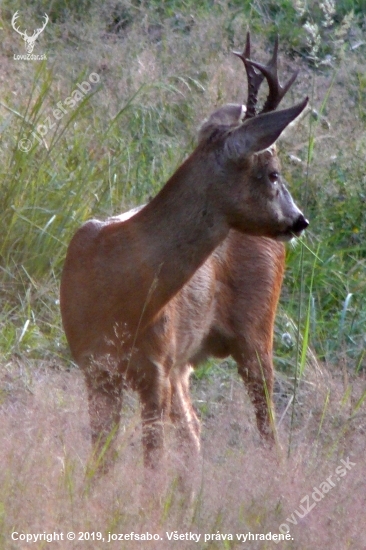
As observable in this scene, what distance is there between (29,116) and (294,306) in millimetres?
1984

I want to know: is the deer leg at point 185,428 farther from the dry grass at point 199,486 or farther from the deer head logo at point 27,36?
the deer head logo at point 27,36

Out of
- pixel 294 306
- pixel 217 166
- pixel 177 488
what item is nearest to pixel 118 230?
pixel 217 166

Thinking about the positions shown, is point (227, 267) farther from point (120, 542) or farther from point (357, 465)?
point (120, 542)

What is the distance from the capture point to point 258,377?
5.66 m

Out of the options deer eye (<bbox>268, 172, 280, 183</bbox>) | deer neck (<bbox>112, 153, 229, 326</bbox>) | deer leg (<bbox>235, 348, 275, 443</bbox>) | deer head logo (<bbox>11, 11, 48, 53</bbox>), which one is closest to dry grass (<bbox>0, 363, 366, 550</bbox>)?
deer neck (<bbox>112, 153, 229, 326</bbox>)

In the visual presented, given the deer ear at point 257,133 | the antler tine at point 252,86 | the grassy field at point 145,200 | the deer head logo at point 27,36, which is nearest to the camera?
the grassy field at point 145,200

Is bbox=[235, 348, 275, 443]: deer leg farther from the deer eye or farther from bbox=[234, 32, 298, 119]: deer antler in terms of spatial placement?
bbox=[234, 32, 298, 119]: deer antler

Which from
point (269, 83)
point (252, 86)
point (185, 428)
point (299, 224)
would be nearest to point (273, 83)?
point (269, 83)

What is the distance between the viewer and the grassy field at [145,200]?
3609mm

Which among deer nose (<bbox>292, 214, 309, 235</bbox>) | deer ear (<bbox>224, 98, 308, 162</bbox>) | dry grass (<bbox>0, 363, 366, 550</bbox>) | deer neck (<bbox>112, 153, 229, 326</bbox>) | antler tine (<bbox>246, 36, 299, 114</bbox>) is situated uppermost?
antler tine (<bbox>246, 36, 299, 114</bbox>)

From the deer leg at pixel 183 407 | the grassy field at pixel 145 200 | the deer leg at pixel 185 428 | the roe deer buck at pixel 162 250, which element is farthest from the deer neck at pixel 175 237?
the deer leg at pixel 183 407

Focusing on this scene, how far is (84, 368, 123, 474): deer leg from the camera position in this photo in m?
4.29

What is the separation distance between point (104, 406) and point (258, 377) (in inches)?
52.7

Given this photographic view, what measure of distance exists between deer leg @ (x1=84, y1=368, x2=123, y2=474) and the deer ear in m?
1.07
